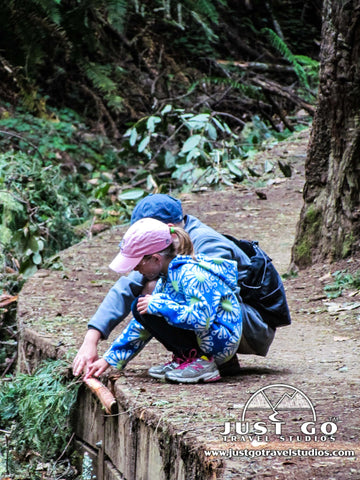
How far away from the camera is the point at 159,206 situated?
2.96 metres

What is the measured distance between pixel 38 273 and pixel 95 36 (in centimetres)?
717

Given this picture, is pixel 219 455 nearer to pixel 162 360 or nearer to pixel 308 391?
pixel 308 391

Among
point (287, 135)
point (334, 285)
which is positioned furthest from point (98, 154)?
point (334, 285)

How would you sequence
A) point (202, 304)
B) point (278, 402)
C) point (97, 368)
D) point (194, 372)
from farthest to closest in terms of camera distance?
1. point (97, 368)
2. point (194, 372)
3. point (202, 304)
4. point (278, 402)

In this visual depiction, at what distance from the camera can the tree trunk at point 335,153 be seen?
4.73 meters

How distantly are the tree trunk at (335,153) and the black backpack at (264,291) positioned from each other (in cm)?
200

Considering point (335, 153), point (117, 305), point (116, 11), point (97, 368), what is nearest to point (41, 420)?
point (97, 368)

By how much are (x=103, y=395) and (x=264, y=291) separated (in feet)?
2.75

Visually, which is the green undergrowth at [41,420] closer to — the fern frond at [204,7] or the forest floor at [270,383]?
the forest floor at [270,383]

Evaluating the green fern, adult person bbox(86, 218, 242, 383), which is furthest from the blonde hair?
the green fern

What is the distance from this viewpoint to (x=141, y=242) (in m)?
2.75

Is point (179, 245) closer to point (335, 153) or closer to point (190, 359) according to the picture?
point (190, 359)

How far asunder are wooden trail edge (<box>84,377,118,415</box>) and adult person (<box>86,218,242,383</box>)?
0.21 m

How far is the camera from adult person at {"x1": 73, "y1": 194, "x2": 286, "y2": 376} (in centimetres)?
297
